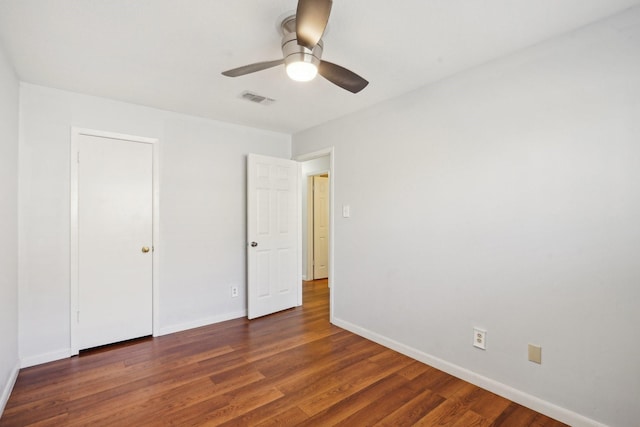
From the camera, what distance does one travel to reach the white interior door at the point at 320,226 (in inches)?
227

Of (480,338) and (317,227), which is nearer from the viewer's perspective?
(480,338)

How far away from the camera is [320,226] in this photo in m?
5.82

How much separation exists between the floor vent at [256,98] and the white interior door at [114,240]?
3.80 ft

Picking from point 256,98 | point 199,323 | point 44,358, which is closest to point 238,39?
point 256,98

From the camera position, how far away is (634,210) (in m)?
1.66

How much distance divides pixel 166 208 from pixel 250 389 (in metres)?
2.00

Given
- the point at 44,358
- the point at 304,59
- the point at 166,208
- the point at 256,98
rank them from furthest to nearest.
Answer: the point at 166,208 → the point at 256,98 → the point at 44,358 → the point at 304,59

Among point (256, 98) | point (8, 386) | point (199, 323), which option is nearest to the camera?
point (8, 386)

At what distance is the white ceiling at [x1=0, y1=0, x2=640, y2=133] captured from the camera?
5.44ft

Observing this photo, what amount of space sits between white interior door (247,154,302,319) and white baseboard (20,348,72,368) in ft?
5.57

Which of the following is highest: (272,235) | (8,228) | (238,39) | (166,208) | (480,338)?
(238,39)

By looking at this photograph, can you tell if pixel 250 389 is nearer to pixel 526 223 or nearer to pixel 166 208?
pixel 166 208

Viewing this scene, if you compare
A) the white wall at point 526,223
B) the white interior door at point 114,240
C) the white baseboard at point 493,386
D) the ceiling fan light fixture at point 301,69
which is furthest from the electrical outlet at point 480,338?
the white interior door at point 114,240

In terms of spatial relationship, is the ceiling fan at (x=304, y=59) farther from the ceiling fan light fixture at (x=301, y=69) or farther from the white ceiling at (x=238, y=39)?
the white ceiling at (x=238, y=39)
